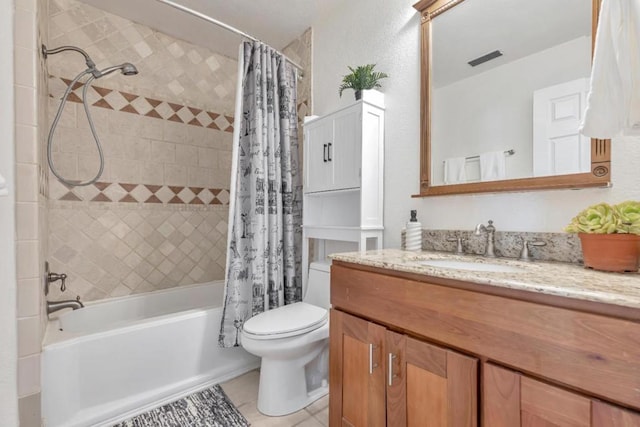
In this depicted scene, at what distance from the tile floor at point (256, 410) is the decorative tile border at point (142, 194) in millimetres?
1490

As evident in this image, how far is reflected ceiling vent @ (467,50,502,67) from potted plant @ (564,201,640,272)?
79 cm

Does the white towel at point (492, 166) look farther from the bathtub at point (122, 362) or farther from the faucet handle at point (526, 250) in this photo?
the bathtub at point (122, 362)

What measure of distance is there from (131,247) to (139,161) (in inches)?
26.6

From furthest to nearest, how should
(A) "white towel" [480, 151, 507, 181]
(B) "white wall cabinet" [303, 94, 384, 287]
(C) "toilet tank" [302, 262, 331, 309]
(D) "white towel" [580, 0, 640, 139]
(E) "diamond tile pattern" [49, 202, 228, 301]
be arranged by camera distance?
1. (E) "diamond tile pattern" [49, 202, 228, 301]
2. (C) "toilet tank" [302, 262, 331, 309]
3. (B) "white wall cabinet" [303, 94, 384, 287]
4. (A) "white towel" [480, 151, 507, 181]
5. (D) "white towel" [580, 0, 640, 139]

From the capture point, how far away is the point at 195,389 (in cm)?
175

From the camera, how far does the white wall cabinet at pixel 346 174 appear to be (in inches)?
67.1

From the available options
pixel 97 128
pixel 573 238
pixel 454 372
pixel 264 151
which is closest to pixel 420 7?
pixel 264 151

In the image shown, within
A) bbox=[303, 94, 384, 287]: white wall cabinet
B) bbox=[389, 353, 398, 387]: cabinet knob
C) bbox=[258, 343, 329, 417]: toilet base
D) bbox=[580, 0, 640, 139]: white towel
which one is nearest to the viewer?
bbox=[580, 0, 640, 139]: white towel

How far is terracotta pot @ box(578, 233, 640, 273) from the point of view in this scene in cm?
84

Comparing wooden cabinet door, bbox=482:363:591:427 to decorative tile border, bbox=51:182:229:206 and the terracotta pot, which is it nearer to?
the terracotta pot

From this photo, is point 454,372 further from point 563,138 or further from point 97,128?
point 97,128

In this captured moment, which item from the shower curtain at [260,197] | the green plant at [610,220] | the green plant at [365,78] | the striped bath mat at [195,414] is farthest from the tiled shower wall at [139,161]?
the green plant at [610,220]

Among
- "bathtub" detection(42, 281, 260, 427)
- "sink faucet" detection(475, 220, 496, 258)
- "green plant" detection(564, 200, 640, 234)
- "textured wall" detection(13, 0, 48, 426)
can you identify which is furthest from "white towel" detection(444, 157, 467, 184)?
"textured wall" detection(13, 0, 48, 426)

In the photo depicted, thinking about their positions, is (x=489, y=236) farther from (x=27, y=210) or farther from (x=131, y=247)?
(x=131, y=247)
